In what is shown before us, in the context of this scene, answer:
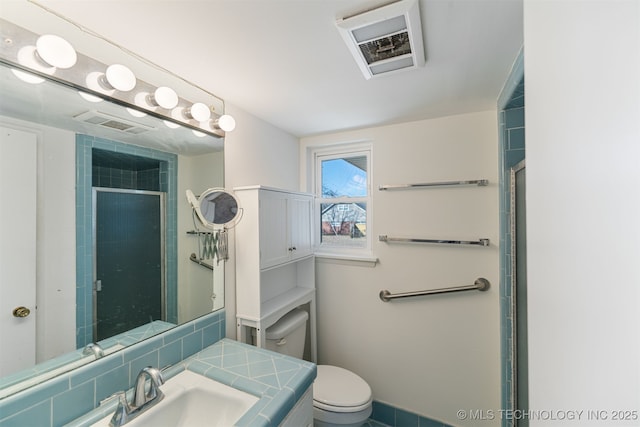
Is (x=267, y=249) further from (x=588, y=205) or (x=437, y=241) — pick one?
(x=588, y=205)

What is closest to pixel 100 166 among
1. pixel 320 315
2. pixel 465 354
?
pixel 320 315

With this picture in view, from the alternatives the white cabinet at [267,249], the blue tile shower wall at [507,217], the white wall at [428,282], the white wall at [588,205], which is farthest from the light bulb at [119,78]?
the blue tile shower wall at [507,217]

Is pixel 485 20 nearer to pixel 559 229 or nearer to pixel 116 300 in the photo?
pixel 559 229

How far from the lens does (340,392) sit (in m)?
1.50

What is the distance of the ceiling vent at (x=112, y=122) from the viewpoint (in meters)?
0.90

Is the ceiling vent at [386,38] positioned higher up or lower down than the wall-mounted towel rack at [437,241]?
higher up

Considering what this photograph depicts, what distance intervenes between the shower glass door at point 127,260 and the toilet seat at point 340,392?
3.43 ft

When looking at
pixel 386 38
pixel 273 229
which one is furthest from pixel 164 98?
pixel 386 38

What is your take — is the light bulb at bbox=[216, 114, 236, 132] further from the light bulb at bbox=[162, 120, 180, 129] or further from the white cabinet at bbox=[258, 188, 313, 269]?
the white cabinet at bbox=[258, 188, 313, 269]

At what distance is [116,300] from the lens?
0.98 m

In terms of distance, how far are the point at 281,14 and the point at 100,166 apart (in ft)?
2.88

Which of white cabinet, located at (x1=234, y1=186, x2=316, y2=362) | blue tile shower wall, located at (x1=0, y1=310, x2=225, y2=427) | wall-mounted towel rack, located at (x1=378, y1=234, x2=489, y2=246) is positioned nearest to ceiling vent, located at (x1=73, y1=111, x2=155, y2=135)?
white cabinet, located at (x1=234, y1=186, x2=316, y2=362)

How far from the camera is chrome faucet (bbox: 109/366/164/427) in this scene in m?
0.79

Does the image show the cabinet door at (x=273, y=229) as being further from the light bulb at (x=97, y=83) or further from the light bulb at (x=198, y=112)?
the light bulb at (x=97, y=83)
